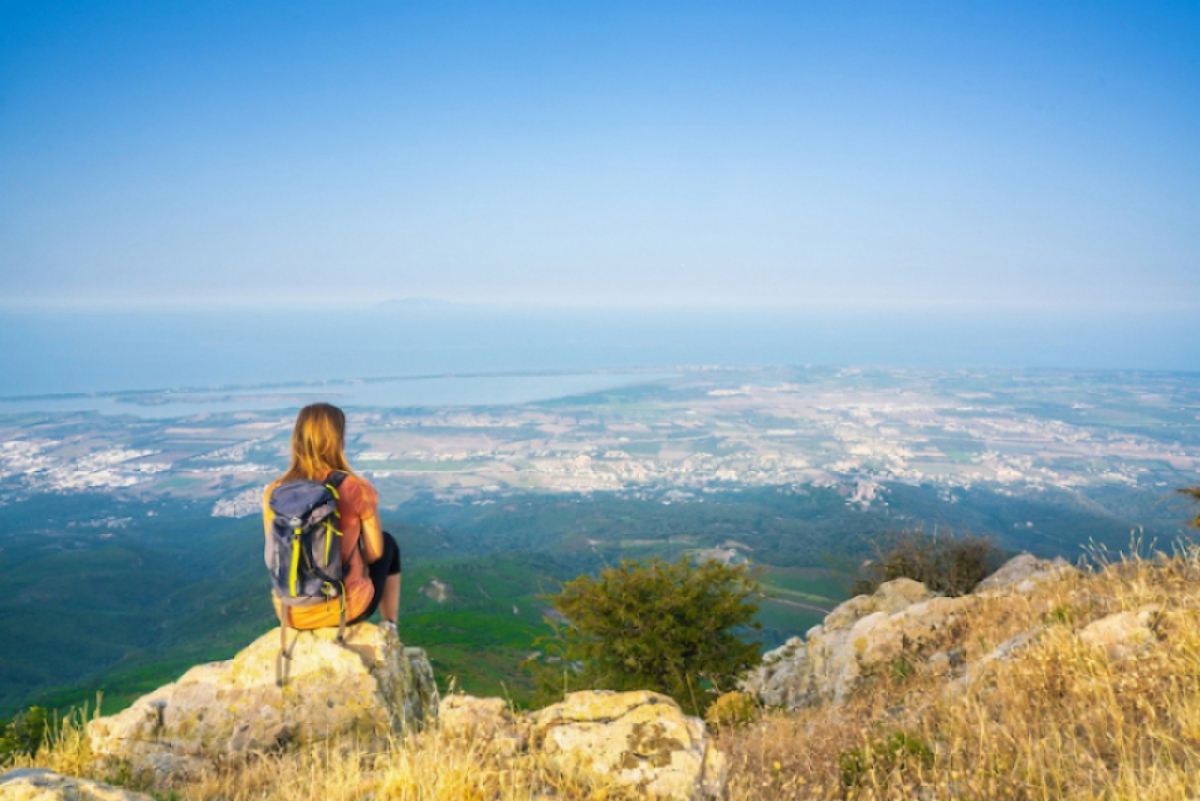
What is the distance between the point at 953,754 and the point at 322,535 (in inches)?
165

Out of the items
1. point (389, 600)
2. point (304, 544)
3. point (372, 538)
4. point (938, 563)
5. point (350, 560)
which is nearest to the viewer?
point (304, 544)

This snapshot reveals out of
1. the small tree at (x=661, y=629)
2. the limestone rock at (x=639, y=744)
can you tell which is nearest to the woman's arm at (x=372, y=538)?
the limestone rock at (x=639, y=744)

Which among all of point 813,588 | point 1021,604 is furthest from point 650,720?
point 813,588

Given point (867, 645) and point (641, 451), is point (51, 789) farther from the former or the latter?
point (641, 451)

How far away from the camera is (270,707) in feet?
14.5

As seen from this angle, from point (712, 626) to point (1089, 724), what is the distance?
30.4ft

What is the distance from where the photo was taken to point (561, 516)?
344 feet

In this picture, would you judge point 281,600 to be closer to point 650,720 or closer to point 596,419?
point 650,720

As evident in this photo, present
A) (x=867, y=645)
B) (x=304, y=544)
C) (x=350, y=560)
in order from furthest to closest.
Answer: (x=867, y=645), (x=350, y=560), (x=304, y=544)

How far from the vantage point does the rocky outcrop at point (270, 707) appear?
14.1 feet

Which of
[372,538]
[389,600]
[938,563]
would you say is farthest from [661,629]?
[938,563]

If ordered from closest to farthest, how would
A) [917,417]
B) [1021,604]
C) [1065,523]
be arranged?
[1021,604], [1065,523], [917,417]

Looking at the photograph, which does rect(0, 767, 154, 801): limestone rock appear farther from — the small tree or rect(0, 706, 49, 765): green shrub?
the small tree

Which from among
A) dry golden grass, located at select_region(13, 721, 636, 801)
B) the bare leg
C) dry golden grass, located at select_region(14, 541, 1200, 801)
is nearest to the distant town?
dry golden grass, located at select_region(14, 541, 1200, 801)
